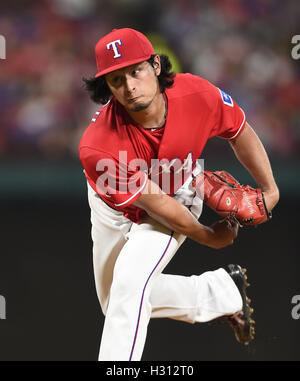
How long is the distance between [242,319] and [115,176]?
115cm

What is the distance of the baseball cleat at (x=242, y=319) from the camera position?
10.3ft

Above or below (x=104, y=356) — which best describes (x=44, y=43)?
above

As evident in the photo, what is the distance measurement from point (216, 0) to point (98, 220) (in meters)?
5.48

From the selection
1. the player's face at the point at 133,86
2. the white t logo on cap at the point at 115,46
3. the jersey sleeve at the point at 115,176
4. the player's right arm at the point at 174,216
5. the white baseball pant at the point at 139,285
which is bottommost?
the white baseball pant at the point at 139,285

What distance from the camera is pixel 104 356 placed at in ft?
8.18

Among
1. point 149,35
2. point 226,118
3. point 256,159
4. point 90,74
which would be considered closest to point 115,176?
point 226,118

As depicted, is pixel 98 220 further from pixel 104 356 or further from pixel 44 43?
pixel 44 43

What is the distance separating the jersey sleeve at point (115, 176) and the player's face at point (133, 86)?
A: 262mm

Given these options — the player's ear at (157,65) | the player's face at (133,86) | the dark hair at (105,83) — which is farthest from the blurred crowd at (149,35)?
the player's face at (133,86)

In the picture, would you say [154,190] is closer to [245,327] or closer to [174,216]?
[174,216]

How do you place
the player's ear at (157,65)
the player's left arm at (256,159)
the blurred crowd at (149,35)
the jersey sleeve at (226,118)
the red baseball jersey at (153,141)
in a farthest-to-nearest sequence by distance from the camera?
the blurred crowd at (149,35) → the player's left arm at (256,159) → the jersey sleeve at (226,118) → the player's ear at (157,65) → the red baseball jersey at (153,141)

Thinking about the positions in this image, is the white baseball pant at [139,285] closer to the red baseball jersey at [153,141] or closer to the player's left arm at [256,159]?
the red baseball jersey at [153,141]

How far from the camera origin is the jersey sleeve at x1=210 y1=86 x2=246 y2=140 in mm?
2932
